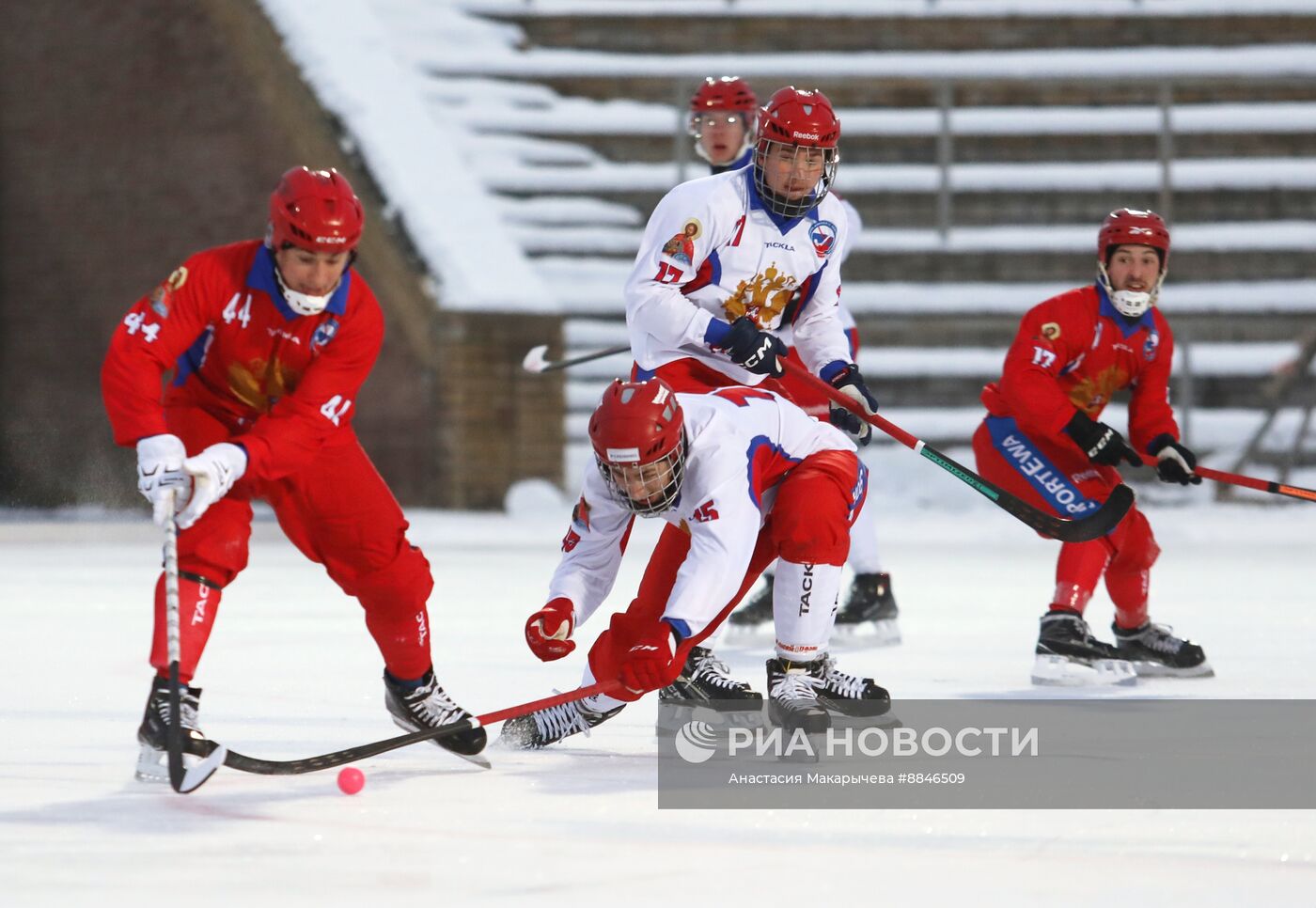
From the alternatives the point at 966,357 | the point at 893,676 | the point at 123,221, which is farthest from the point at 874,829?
the point at 123,221

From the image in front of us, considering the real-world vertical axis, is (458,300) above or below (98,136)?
below

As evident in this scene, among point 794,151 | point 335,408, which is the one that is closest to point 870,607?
point 794,151

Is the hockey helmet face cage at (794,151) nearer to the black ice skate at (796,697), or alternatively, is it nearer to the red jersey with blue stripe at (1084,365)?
the red jersey with blue stripe at (1084,365)

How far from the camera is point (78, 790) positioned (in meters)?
3.50

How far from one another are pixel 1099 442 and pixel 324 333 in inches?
89.6

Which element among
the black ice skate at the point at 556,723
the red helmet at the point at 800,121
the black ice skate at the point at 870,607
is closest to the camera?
the black ice skate at the point at 556,723

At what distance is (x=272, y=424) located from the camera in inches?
144

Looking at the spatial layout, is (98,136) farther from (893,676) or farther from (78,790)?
(78,790)

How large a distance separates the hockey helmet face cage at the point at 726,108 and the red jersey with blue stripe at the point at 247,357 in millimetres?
2229

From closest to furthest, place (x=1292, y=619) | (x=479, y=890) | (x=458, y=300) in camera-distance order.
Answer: (x=479, y=890) → (x=1292, y=619) → (x=458, y=300)

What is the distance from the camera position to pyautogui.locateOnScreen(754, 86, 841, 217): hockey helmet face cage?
4504 millimetres

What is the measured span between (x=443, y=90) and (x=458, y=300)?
2.46 metres

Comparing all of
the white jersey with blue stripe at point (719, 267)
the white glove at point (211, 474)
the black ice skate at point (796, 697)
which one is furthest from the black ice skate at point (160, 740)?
the white jersey with blue stripe at point (719, 267)

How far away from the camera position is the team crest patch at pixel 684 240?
4629mm
